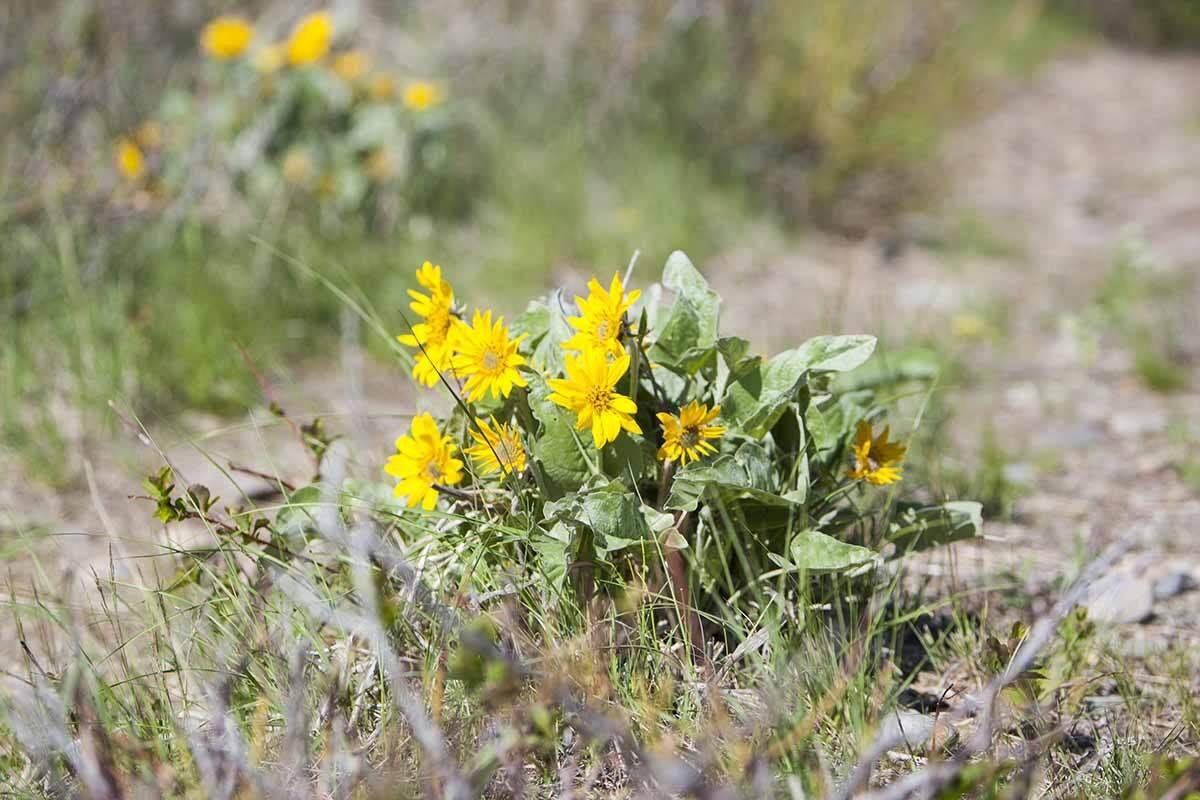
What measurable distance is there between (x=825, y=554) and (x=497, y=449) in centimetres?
52

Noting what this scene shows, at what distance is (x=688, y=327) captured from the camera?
5.77 ft

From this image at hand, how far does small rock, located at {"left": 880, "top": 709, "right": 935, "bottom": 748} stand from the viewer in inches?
63.8

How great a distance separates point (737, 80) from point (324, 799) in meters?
4.39

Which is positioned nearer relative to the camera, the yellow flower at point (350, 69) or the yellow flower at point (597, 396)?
the yellow flower at point (597, 396)

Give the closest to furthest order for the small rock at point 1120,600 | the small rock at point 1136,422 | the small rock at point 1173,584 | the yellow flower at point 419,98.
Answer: the small rock at point 1120,600 < the small rock at point 1173,584 < the small rock at point 1136,422 < the yellow flower at point 419,98

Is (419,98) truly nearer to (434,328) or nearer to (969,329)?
(969,329)

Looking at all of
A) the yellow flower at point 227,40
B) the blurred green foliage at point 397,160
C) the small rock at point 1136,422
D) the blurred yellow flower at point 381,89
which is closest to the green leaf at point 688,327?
the blurred green foliage at point 397,160

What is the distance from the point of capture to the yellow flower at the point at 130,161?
3.63 metres

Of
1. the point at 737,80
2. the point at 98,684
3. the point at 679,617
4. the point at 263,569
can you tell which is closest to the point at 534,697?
the point at 679,617

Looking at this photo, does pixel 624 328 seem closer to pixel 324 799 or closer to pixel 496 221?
pixel 324 799

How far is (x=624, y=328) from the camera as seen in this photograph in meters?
1.59

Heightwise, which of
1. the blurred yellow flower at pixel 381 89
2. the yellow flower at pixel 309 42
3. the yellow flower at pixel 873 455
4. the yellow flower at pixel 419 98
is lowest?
→ the yellow flower at pixel 873 455

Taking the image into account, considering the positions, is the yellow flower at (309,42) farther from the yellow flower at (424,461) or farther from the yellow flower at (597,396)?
the yellow flower at (597,396)

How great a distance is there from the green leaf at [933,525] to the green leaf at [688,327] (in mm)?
440
